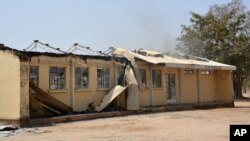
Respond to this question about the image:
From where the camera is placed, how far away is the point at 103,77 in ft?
75.2

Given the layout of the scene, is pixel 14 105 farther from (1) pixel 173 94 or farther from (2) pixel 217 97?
(2) pixel 217 97

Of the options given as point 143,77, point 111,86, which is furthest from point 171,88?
point 111,86

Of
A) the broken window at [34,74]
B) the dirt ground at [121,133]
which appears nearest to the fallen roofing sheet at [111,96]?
the broken window at [34,74]

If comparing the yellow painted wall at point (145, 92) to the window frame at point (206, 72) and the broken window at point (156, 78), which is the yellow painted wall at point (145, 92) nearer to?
the broken window at point (156, 78)

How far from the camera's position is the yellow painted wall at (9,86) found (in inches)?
657

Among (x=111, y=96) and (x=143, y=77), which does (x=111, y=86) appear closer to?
(x=111, y=96)

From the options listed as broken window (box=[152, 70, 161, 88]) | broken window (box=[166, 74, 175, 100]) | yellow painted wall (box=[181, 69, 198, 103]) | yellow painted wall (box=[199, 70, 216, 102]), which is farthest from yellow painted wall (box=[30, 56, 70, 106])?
yellow painted wall (box=[199, 70, 216, 102])

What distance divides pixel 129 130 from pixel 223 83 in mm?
17856

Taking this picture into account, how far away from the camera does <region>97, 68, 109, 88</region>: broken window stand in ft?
74.3

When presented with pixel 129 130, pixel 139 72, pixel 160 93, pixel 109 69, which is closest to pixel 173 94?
pixel 160 93

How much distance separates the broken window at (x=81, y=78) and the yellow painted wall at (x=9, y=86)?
188 inches

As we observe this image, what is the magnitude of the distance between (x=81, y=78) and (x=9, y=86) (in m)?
5.28

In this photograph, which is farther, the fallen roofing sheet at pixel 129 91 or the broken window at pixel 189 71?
the broken window at pixel 189 71

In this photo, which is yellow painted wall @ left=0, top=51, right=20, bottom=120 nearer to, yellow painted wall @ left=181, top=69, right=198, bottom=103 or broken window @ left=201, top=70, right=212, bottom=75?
yellow painted wall @ left=181, top=69, right=198, bottom=103
